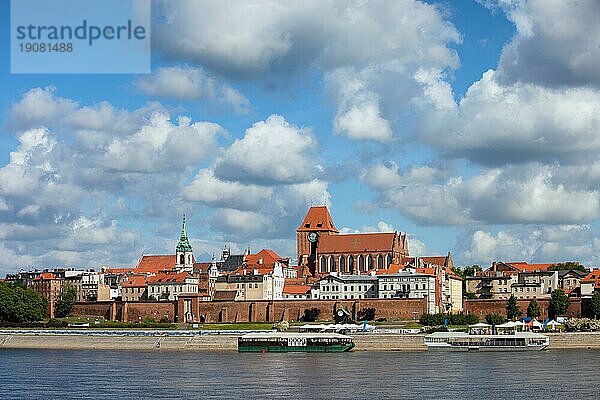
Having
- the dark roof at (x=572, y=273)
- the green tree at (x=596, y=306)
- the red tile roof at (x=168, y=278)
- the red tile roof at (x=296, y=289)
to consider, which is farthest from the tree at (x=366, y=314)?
the dark roof at (x=572, y=273)

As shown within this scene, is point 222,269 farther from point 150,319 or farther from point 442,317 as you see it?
point 442,317

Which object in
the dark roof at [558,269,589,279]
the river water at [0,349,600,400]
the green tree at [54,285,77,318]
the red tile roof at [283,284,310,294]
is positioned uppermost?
the dark roof at [558,269,589,279]

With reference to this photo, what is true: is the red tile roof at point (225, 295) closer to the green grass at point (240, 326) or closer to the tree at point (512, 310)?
the green grass at point (240, 326)

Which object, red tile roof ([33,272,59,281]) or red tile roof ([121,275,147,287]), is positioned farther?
red tile roof ([33,272,59,281])

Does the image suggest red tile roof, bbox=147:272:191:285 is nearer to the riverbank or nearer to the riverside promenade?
the riverside promenade

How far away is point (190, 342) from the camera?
269 ft

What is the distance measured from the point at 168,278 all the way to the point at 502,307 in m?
38.6

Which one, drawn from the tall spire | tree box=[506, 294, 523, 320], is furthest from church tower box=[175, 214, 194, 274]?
tree box=[506, 294, 523, 320]

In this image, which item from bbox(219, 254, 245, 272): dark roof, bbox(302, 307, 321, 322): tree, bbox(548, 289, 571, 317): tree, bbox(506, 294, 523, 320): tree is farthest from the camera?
bbox(219, 254, 245, 272): dark roof

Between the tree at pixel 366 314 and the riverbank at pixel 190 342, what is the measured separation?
1003 inches

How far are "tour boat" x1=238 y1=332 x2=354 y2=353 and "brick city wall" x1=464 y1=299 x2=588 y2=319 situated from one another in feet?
120

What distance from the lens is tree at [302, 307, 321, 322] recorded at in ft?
357

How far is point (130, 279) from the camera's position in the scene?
128 meters

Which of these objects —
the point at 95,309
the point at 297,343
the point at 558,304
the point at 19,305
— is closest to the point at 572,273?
the point at 558,304
